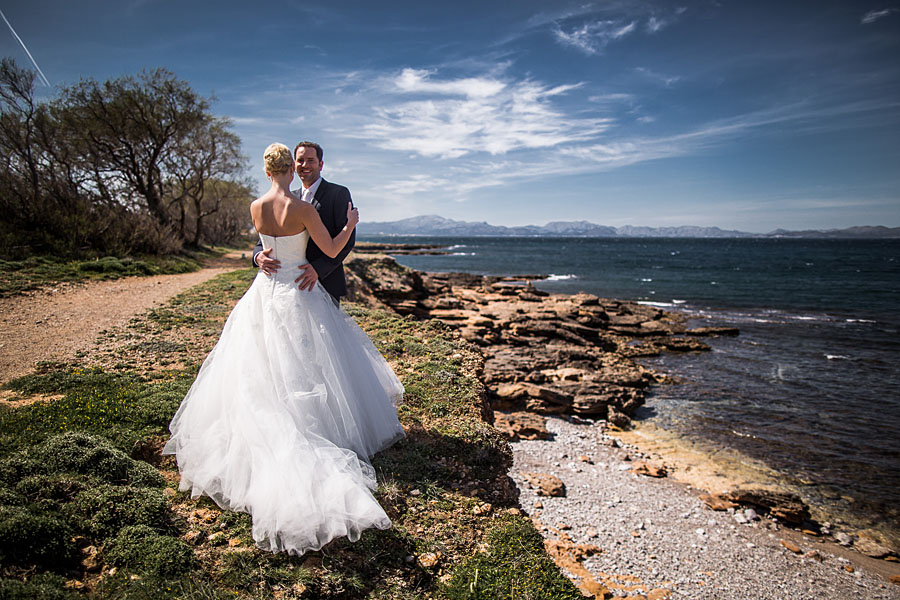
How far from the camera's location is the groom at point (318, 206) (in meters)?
4.02

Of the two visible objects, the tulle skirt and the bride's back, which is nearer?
the tulle skirt

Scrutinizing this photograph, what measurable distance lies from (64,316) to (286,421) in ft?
31.4

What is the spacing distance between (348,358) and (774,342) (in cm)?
2343

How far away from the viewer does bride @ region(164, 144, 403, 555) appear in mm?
3109

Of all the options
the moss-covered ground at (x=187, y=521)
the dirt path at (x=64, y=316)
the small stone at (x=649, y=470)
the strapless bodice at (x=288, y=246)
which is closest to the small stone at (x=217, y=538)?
the moss-covered ground at (x=187, y=521)

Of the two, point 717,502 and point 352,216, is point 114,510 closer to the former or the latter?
point 352,216

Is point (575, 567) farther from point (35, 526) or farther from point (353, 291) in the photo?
point (353, 291)

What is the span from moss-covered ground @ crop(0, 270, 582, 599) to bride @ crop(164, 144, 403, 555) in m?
0.26

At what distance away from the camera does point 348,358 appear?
4191 millimetres

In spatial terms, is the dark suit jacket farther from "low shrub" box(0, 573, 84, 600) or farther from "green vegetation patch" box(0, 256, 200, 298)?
"green vegetation patch" box(0, 256, 200, 298)

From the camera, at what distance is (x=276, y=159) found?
3.67 metres

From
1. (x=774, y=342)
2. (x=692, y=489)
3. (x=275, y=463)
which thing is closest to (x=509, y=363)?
(x=692, y=489)

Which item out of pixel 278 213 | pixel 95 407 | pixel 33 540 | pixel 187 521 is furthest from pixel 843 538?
pixel 95 407

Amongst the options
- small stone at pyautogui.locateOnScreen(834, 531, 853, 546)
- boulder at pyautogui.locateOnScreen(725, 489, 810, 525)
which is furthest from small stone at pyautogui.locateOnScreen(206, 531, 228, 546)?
small stone at pyautogui.locateOnScreen(834, 531, 853, 546)
